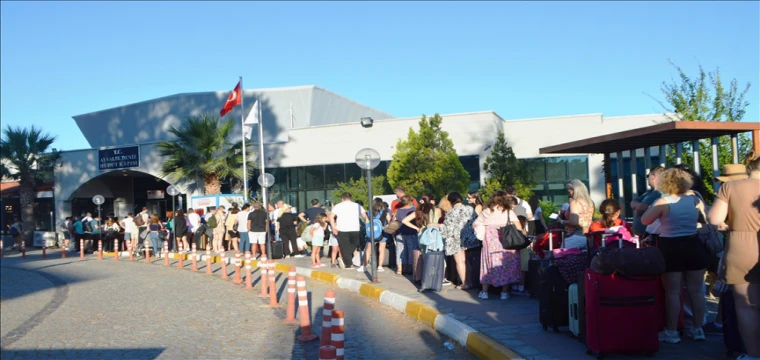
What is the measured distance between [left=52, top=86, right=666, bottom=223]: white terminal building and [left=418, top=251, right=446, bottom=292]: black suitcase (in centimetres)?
1920

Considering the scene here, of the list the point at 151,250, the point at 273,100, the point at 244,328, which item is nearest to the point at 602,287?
the point at 244,328

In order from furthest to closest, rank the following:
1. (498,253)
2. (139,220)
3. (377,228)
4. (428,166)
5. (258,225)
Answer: (428,166)
(139,220)
(258,225)
(377,228)
(498,253)

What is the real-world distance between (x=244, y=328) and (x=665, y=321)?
5469mm

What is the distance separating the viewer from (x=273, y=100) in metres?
36.0

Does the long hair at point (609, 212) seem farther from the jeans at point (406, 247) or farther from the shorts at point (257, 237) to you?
the shorts at point (257, 237)

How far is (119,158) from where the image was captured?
35.3 meters

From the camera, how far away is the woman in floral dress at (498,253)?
9609 mm

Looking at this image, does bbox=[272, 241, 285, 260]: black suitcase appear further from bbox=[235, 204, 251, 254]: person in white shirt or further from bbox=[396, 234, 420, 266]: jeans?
bbox=[396, 234, 420, 266]: jeans

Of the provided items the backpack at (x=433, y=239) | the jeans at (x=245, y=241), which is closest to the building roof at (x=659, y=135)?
the backpack at (x=433, y=239)

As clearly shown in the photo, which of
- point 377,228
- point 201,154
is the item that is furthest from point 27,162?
point 377,228

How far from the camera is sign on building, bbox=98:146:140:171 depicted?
35.1 metres

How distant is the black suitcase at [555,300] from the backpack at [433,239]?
3529mm

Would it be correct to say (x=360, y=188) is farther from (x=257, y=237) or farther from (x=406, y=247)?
(x=406, y=247)

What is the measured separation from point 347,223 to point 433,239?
4281 millimetres
